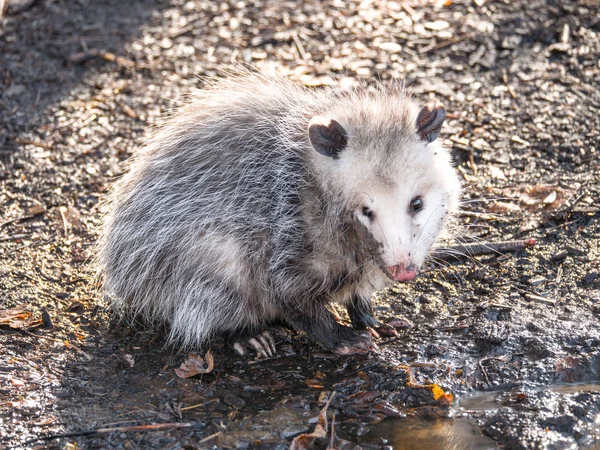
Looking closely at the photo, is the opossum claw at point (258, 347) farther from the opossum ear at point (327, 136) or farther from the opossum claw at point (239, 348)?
the opossum ear at point (327, 136)

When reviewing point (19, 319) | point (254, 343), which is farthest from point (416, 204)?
point (19, 319)

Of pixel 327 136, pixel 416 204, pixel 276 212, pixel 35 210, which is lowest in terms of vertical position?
pixel 35 210

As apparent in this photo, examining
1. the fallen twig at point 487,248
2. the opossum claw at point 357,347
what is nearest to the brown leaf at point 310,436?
the opossum claw at point 357,347

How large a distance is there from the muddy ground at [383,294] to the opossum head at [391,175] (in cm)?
49

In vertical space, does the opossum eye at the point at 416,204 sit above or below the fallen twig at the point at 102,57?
above

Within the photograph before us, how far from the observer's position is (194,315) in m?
2.98

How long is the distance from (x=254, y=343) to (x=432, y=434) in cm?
75

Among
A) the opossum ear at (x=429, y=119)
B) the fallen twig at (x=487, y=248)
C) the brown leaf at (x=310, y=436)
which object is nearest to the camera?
the brown leaf at (x=310, y=436)

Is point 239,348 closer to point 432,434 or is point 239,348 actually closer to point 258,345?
point 258,345

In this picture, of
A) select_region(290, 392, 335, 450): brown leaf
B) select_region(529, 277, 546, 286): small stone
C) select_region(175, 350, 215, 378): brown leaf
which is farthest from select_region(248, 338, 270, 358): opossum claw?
select_region(529, 277, 546, 286): small stone

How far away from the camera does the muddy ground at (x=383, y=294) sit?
2.65m

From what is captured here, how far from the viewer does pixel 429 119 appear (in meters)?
2.77

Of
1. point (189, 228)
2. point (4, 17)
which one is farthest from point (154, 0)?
point (189, 228)

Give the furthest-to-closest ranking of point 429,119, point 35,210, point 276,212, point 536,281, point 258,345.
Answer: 1. point 35,210
2. point 536,281
3. point 258,345
4. point 276,212
5. point 429,119
